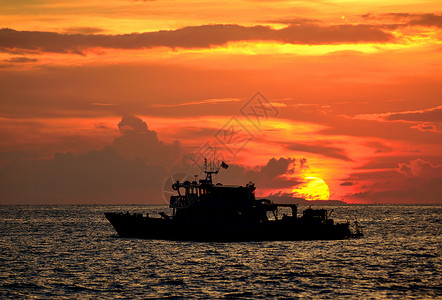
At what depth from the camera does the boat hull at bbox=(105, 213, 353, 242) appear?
87812 millimetres

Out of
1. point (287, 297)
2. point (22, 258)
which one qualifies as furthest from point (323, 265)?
point (22, 258)

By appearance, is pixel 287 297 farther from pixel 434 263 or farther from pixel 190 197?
pixel 190 197

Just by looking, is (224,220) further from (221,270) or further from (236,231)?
(221,270)

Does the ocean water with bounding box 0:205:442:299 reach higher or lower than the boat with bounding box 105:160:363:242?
lower

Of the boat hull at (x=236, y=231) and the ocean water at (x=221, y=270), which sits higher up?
the boat hull at (x=236, y=231)

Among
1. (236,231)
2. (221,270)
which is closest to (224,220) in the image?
(236,231)

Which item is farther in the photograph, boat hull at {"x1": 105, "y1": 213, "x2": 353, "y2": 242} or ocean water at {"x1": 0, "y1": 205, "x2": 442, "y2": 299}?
boat hull at {"x1": 105, "y1": 213, "x2": 353, "y2": 242}

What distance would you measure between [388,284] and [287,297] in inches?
445

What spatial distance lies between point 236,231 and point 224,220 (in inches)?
97.9

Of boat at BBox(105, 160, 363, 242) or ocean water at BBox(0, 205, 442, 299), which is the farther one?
boat at BBox(105, 160, 363, 242)

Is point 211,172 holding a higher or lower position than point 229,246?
higher

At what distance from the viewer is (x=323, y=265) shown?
67062mm

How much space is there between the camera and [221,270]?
2488 inches

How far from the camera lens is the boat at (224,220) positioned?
8719 centimetres
